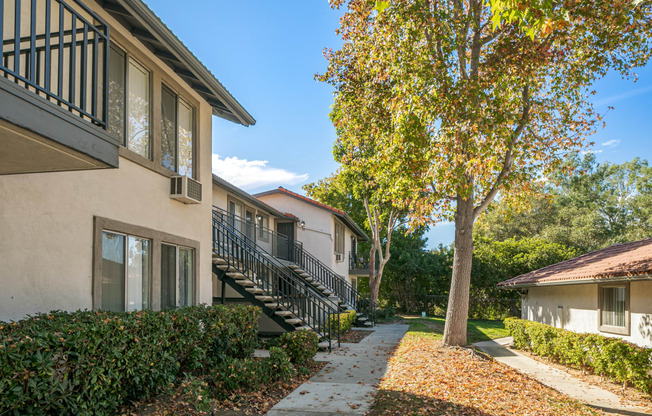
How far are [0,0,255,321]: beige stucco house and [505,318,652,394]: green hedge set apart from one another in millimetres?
8853

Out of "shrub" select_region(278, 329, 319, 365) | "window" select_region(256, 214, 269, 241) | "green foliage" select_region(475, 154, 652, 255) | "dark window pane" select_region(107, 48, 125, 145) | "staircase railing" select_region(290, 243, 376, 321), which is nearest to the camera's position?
"dark window pane" select_region(107, 48, 125, 145)

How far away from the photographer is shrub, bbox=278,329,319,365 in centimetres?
1024

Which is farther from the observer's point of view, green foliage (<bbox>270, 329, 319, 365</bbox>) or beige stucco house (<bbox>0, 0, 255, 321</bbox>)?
green foliage (<bbox>270, 329, 319, 365</bbox>)

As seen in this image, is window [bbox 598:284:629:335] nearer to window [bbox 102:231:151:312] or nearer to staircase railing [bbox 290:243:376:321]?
window [bbox 102:231:151:312]

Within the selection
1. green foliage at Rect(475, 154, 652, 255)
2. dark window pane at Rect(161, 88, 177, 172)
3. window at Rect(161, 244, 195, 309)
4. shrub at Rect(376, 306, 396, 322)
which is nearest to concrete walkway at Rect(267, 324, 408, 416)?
window at Rect(161, 244, 195, 309)

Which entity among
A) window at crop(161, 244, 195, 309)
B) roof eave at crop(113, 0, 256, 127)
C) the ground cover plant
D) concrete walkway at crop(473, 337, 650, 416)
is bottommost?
concrete walkway at crop(473, 337, 650, 416)

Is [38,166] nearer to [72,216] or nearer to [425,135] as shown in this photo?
[72,216]

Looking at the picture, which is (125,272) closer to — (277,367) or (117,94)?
(117,94)

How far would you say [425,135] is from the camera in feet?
43.3

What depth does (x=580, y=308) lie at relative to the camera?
47.8 feet

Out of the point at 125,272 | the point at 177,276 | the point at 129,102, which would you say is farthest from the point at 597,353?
the point at 129,102

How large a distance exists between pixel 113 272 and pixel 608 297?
39.2 ft

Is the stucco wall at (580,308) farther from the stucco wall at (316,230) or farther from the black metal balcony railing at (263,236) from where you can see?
the black metal balcony railing at (263,236)

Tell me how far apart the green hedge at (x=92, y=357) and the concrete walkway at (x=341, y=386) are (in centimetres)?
178
